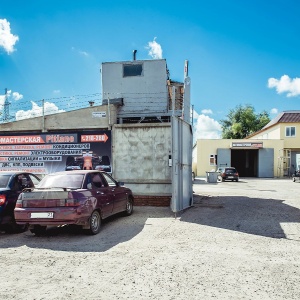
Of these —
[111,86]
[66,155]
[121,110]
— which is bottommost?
[66,155]

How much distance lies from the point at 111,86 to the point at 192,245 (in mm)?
12928

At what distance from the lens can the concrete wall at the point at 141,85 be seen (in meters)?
16.7

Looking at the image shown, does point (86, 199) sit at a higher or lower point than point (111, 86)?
lower

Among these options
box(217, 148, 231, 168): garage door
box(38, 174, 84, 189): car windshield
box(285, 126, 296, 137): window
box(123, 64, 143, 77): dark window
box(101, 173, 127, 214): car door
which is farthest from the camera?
box(285, 126, 296, 137): window

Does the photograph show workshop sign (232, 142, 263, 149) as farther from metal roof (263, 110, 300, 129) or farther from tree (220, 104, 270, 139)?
tree (220, 104, 270, 139)

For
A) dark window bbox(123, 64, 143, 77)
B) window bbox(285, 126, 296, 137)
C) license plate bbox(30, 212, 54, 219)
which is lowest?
license plate bbox(30, 212, 54, 219)

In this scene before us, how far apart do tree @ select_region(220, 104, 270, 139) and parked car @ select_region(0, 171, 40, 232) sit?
68.6 meters

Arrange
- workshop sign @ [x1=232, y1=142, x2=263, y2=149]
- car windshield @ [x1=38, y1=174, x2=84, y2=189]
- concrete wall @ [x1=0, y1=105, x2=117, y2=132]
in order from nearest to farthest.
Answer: car windshield @ [x1=38, y1=174, x2=84, y2=189]
concrete wall @ [x1=0, y1=105, x2=117, y2=132]
workshop sign @ [x1=232, y1=142, x2=263, y2=149]

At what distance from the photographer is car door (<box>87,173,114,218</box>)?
7.91m

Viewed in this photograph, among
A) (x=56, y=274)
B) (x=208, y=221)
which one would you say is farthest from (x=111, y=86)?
(x=56, y=274)

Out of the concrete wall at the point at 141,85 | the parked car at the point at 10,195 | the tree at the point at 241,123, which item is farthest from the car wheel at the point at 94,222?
the tree at the point at 241,123

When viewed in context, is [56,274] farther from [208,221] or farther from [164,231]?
[208,221]

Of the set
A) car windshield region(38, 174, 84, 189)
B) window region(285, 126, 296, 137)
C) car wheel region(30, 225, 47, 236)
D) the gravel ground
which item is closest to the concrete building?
the gravel ground

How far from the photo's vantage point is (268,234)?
7527 millimetres
